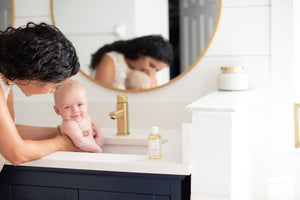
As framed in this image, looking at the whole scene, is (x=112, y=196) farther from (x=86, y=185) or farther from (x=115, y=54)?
(x=115, y=54)

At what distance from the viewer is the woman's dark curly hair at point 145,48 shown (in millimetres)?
2137

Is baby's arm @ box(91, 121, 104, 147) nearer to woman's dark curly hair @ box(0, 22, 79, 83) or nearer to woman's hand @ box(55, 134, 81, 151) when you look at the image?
woman's hand @ box(55, 134, 81, 151)

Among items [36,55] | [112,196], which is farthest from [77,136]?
[36,55]

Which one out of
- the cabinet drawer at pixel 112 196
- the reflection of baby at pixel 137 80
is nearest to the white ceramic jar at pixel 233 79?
the reflection of baby at pixel 137 80

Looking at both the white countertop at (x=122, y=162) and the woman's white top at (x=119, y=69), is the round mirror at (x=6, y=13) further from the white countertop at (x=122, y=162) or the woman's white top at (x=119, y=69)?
the white countertop at (x=122, y=162)

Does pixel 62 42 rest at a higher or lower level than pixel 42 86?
higher

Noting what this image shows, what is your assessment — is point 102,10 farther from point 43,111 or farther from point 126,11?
point 43,111

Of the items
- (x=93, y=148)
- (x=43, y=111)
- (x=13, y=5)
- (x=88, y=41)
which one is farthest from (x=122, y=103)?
(x=13, y=5)

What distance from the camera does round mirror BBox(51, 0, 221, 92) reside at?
2.07m

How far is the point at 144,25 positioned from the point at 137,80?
292mm

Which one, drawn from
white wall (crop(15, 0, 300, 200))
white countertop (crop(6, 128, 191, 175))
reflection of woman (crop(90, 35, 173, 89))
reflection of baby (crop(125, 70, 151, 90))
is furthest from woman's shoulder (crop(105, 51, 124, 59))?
white countertop (crop(6, 128, 191, 175))

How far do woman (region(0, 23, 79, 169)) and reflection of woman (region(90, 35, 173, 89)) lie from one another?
2.38ft

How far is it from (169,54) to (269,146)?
685 mm

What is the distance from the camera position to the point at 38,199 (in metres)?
1.56
